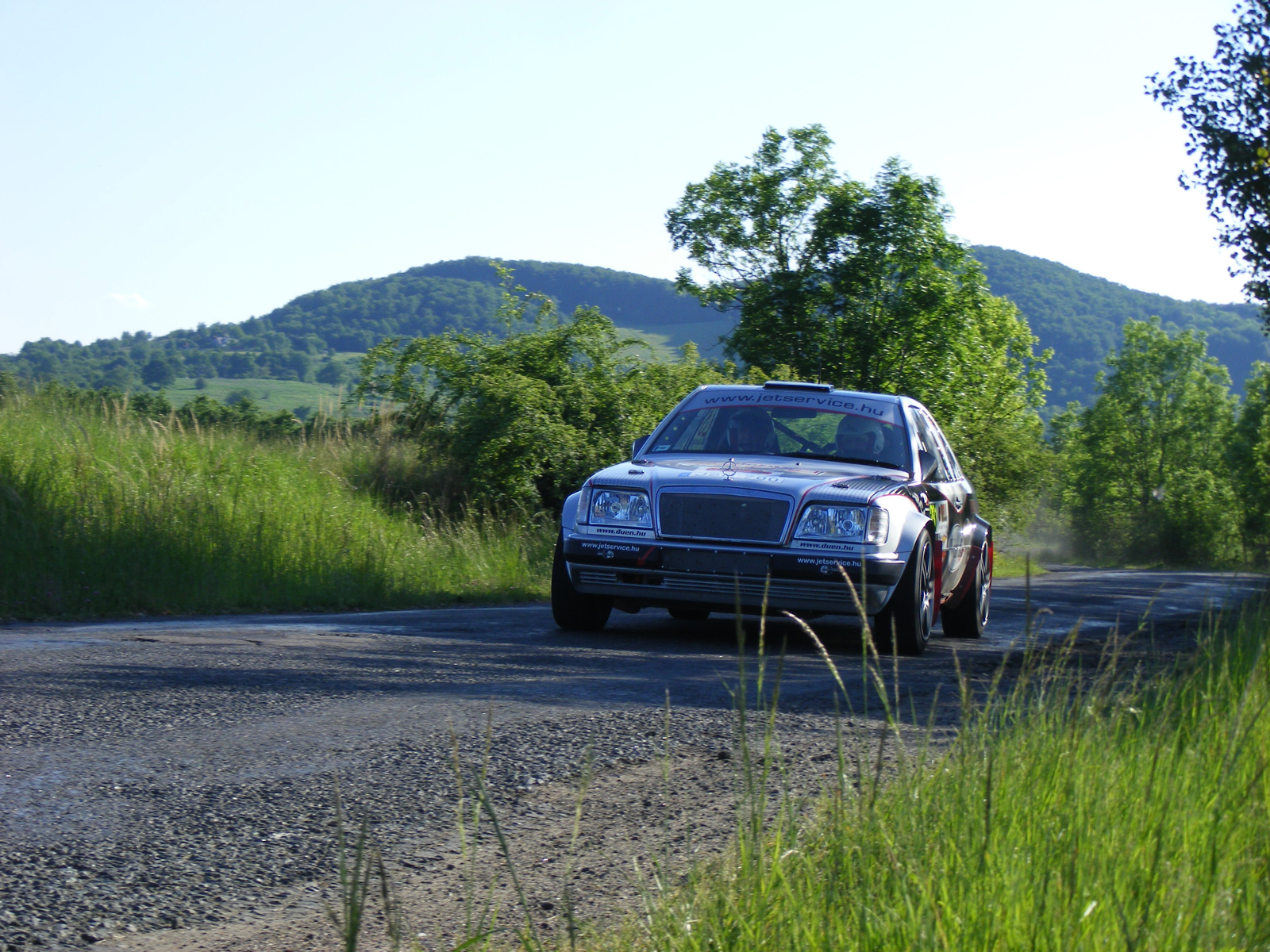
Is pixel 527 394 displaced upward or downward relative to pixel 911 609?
upward

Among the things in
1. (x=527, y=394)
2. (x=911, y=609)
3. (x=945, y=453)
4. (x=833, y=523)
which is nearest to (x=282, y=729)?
(x=833, y=523)

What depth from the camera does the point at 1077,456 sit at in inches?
3563

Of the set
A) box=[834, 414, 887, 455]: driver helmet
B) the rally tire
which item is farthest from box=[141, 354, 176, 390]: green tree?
box=[834, 414, 887, 455]: driver helmet

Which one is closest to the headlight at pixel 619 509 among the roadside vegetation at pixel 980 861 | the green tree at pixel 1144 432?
the roadside vegetation at pixel 980 861

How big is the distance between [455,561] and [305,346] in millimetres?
86498

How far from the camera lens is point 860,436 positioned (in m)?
8.71

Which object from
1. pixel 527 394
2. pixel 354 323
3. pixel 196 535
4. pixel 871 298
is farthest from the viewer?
pixel 354 323

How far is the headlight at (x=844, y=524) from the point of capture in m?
7.25

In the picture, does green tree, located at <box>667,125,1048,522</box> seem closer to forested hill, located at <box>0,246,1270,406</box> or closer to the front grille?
forested hill, located at <box>0,246,1270,406</box>

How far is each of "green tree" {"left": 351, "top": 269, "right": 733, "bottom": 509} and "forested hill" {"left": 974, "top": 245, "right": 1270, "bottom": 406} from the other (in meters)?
142

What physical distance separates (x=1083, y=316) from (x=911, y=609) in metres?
179

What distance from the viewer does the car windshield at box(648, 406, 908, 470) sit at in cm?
854

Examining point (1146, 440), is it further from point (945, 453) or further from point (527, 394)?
point (945, 453)

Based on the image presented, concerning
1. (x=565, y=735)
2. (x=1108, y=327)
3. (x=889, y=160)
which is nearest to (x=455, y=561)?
(x=565, y=735)
